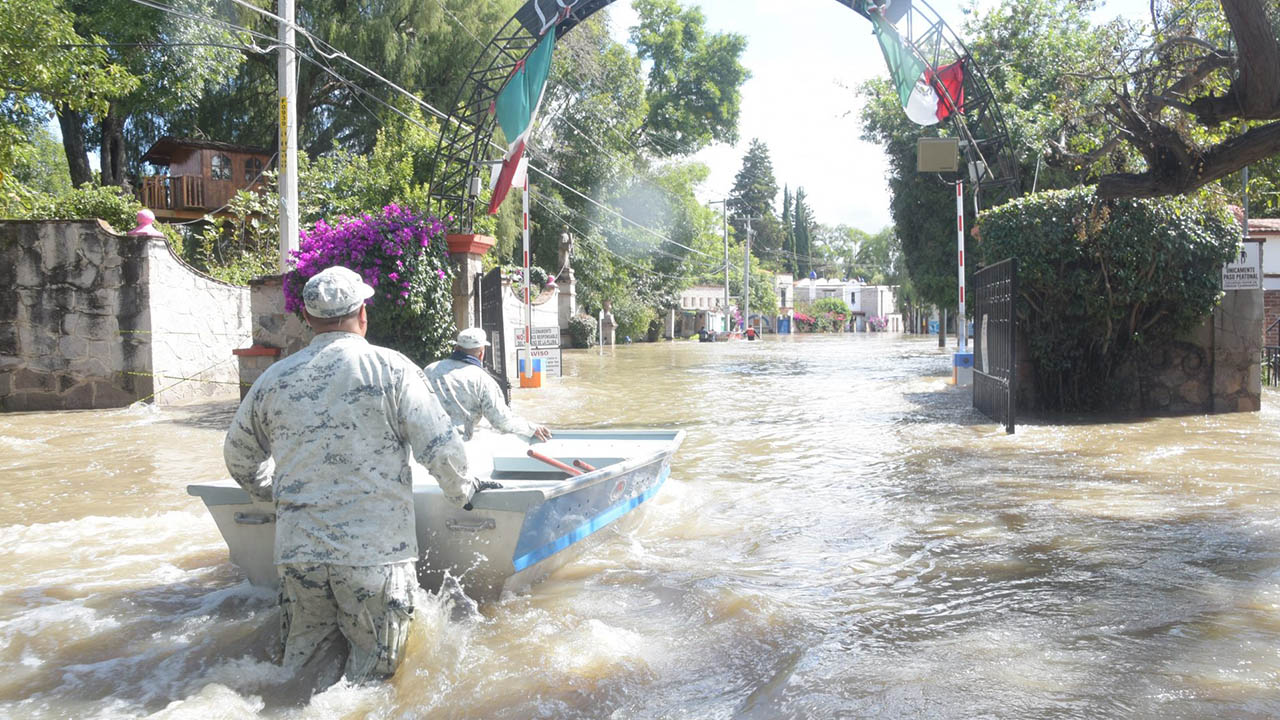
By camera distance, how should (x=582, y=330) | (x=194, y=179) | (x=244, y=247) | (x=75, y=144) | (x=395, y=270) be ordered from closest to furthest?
(x=395, y=270) → (x=244, y=247) → (x=75, y=144) → (x=194, y=179) → (x=582, y=330)

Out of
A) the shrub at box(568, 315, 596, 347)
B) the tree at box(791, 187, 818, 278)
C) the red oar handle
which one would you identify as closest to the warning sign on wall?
the red oar handle

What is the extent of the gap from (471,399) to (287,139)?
8.68 m

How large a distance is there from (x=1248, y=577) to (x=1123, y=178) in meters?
4.77

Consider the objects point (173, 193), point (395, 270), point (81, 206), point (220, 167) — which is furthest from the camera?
point (220, 167)

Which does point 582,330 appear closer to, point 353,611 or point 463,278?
point 463,278

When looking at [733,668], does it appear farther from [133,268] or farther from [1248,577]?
[133,268]

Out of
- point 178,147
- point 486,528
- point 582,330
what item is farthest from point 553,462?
point 582,330

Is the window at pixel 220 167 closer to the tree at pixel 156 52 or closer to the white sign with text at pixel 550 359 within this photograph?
the tree at pixel 156 52

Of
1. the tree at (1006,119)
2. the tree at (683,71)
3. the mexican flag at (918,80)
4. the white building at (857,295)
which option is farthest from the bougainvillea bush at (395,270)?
the white building at (857,295)

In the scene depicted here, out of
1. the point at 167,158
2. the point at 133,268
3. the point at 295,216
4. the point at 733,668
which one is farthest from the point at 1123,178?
the point at 167,158

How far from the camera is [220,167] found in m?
28.2

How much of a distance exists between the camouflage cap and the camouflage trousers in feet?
3.55

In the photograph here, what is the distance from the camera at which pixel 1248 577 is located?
5426mm

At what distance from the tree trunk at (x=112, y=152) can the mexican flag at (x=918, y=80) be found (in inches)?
874
